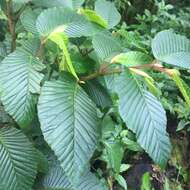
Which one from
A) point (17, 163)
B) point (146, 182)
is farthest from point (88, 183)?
→ point (146, 182)

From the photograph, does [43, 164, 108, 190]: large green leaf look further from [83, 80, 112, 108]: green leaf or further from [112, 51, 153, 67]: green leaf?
[112, 51, 153, 67]: green leaf

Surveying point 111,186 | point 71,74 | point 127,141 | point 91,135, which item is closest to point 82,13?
point 71,74

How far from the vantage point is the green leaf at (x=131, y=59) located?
0.96 metres

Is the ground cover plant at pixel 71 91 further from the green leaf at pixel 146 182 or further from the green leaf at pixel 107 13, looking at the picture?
the green leaf at pixel 146 182

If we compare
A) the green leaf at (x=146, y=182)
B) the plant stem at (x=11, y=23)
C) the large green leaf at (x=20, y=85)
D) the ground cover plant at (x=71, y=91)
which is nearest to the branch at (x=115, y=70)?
the ground cover plant at (x=71, y=91)

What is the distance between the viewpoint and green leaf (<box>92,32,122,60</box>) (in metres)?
1.02

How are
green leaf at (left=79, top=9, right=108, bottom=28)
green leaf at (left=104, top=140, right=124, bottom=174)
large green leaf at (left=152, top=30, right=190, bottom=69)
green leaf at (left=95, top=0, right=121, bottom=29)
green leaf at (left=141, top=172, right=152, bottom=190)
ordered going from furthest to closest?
green leaf at (left=141, top=172, right=152, bottom=190), green leaf at (left=104, top=140, right=124, bottom=174), green leaf at (left=95, top=0, right=121, bottom=29), green leaf at (left=79, top=9, right=108, bottom=28), large green leaf at (left=152, top=30, right=190, bottom=69)

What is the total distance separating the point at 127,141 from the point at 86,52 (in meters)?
0.82

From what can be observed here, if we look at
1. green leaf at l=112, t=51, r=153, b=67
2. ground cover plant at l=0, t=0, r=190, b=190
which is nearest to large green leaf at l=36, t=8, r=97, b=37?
ground cover plant at l=0, t=0, r=190, b=190

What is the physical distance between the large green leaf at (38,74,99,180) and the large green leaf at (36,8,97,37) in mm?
130

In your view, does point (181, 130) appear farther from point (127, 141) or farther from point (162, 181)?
point (127, 141)

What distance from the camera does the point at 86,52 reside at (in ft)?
3.85

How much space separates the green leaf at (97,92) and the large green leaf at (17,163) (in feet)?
0.65

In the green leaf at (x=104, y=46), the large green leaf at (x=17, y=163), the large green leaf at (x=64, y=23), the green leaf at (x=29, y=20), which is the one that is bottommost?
the large green leaf at (x=17, y=163)
